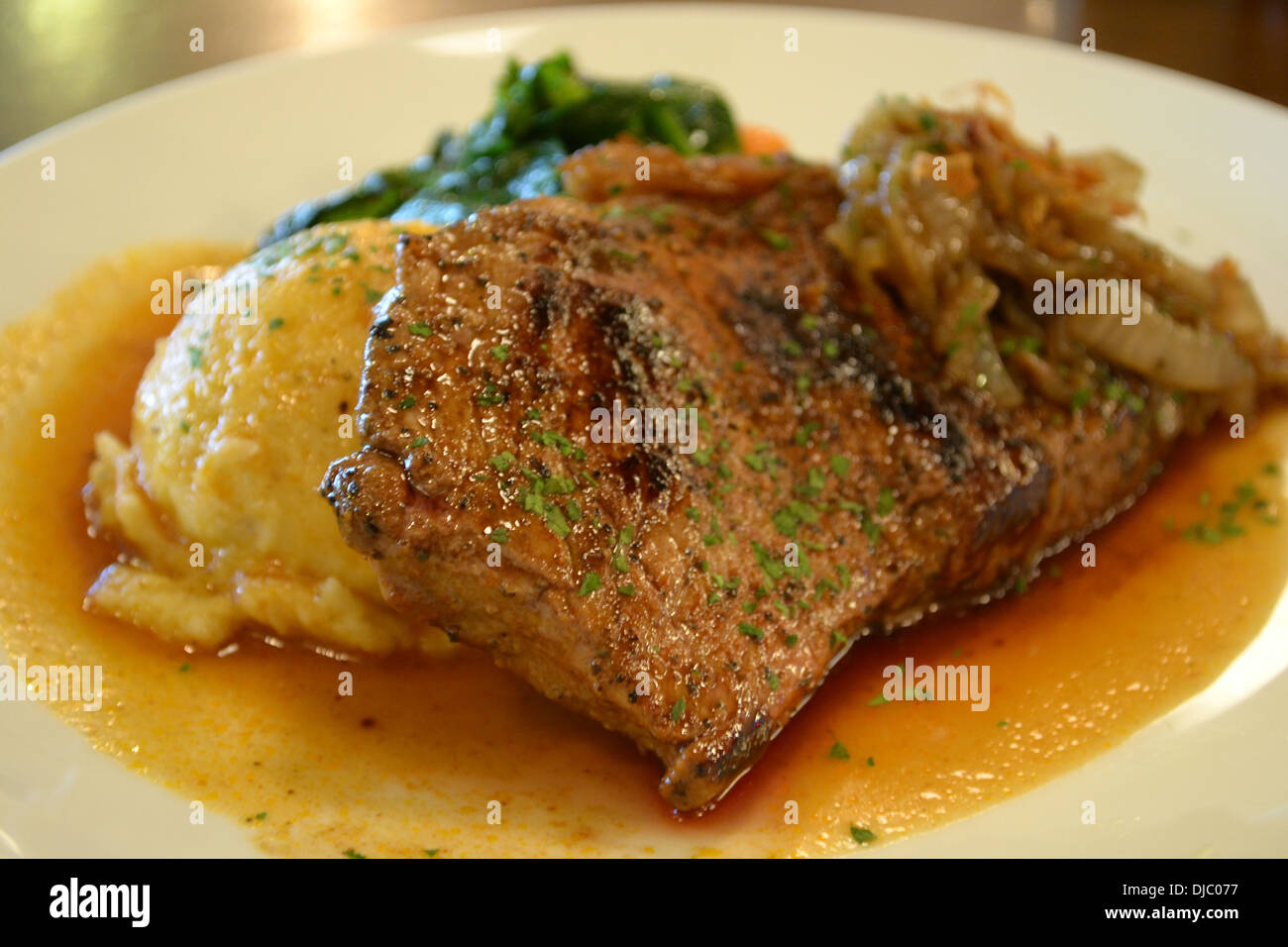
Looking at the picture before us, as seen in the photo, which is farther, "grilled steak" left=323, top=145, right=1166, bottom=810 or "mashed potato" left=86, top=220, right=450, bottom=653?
"mashed potato" left=86, top=220, right=450, bottom=653

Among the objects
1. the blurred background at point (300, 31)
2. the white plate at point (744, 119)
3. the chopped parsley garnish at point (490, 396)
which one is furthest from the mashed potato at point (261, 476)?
the blurred background at point (300, 31)

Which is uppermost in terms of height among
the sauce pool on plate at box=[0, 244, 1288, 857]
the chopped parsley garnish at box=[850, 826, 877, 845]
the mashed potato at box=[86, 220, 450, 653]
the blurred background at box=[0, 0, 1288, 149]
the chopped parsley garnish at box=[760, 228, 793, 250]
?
the blurred background at box=[0, 0, 1288, 149]

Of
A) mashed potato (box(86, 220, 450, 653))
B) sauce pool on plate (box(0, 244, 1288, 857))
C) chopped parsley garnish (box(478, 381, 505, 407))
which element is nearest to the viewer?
chopped parsley garnish (box(478, 381, 505, 407))

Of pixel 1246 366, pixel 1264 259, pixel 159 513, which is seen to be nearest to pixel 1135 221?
Answer: pixel 1264 259

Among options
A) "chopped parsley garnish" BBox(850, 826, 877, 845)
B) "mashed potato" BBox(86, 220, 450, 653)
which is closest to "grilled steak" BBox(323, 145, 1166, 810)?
"chopped parsley garnish" BBox(850, 826, 877, 845)

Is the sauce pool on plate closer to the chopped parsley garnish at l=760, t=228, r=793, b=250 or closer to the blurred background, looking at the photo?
the chopped parsley garnish at l=760, t=228, r=793, b=250
